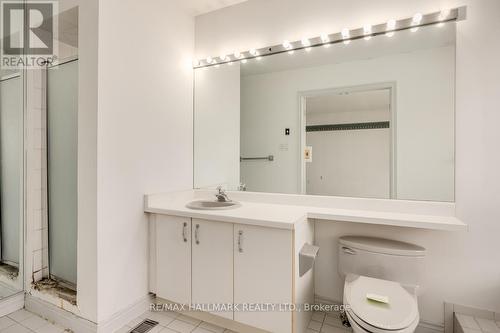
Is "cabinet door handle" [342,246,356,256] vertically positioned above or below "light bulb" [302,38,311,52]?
below

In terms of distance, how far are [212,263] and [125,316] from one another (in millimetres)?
768

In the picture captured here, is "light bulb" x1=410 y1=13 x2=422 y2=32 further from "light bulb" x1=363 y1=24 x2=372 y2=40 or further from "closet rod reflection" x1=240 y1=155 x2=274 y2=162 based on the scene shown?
"closet rod reflection" x1=240 y1=155 x2=274 y2=162

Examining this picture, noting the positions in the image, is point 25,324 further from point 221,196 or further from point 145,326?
A: point 221,196

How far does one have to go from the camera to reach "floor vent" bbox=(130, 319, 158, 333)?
5.67 ft

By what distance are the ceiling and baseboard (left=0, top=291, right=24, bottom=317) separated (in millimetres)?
2891

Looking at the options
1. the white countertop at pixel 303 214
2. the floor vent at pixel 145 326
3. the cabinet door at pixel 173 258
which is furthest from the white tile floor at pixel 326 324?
the floor vent at pixel 145 326

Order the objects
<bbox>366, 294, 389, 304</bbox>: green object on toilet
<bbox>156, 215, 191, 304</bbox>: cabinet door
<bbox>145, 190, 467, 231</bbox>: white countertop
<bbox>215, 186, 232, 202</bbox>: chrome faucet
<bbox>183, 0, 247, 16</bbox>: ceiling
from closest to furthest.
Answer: <bbox>366, 294, 389, 304</bbox>: green object on toilet < <bbox>145, 190, 467, 231</bbox>: white countertop < <bbox>156, 215, 191, 304</bbox>: cabinet door < <bbox>215, 186, 232, 202</bbox>: chrome faucet < <bbox>183, 0, 247, 16</bbox>: ceiling

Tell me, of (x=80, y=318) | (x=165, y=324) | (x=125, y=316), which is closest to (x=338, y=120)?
(x=165, y=324)

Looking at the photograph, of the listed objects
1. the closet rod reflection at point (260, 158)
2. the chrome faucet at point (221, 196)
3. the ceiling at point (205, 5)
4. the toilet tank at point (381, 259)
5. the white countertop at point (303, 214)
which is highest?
the ceiling at point (205, 5)

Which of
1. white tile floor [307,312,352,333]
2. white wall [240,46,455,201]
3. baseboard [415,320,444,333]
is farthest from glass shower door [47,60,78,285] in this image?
baseboard [415,320,444,333]

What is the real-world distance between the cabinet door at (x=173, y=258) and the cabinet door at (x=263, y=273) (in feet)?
1.37

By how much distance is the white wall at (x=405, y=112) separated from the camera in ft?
5.34

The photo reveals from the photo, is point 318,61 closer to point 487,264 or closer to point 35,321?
point 487,264

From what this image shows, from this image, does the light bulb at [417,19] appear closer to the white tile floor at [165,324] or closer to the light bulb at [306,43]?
the light bulb at [306,43]
